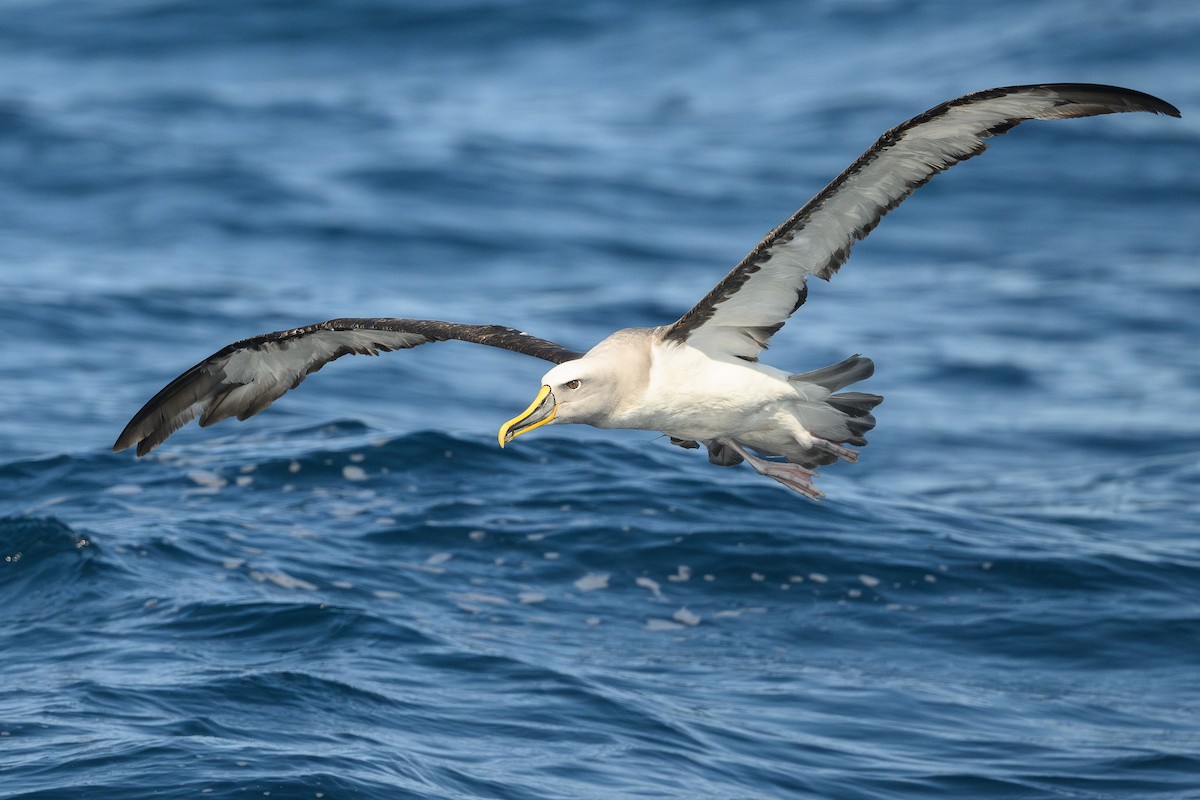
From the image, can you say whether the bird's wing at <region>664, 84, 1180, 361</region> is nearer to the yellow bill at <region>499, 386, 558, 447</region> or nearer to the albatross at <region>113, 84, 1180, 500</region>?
the albatross at <region>113, 84, 1180, 500</region>

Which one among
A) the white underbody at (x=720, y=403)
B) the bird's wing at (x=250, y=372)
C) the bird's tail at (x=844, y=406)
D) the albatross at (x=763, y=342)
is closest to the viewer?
the albatross at (x=763, y=342)

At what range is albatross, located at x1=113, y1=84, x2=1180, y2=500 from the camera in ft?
28.8

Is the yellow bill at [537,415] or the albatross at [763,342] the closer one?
the albatross at [763,342]

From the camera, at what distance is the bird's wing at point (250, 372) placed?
1116 cm

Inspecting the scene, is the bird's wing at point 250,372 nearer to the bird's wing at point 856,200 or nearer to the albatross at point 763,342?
the albatross at point 763,342

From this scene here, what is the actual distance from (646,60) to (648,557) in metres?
22.1

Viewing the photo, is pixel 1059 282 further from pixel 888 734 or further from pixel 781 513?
pixel 888 734

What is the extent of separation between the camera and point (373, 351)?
11.6 metres

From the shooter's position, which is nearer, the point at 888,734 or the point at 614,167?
the point at 888,734

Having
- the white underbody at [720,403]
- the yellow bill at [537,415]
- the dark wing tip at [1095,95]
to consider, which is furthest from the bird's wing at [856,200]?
the yellow bill at [537,415]

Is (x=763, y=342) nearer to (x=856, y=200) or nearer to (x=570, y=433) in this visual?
(x=856, y=200)

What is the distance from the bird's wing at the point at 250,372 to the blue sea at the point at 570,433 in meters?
1.46

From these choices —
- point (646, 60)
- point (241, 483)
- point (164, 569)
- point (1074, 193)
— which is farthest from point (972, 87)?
point (164, 569)

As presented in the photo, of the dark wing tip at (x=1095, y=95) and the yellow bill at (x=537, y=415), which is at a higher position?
the dark wing tip at (x=1095, y=95)
